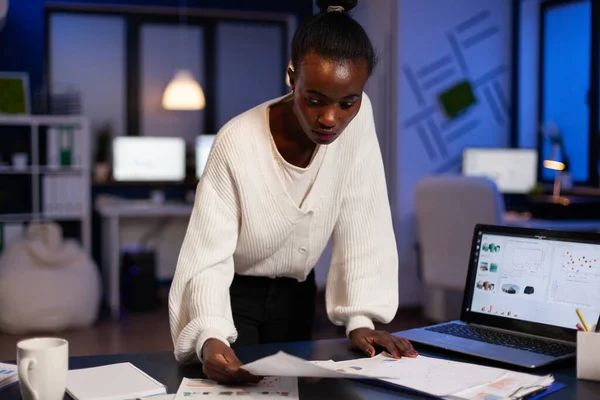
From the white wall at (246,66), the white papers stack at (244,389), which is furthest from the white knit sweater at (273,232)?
the white wall at (246,66)

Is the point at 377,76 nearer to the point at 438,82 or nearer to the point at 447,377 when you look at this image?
the point at 438,82

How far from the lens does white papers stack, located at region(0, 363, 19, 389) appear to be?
125 cm

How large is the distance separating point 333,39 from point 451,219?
3.06 m

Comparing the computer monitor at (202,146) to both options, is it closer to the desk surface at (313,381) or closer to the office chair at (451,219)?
the office chair at (451,219)

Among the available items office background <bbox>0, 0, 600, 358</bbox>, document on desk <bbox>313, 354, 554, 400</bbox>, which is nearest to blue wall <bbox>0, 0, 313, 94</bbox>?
office background <bbox>0, 0, 600, 358</bbox>

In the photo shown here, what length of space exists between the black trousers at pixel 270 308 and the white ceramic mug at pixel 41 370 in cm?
66

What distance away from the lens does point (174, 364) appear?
4.47ft

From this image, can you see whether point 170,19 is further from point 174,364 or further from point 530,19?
point 174,364

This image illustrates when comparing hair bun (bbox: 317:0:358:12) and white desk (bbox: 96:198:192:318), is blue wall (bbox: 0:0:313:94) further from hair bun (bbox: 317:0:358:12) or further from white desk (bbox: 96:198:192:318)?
hair bun (bbox: 317:0:358:12)

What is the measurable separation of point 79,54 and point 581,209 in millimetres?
4109

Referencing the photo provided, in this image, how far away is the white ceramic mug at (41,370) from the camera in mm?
1056

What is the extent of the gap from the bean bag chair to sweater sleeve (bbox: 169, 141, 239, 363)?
345 centimetres

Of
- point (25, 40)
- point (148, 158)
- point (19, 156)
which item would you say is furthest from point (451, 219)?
point (25, 40)

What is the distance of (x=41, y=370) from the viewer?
1062mm
